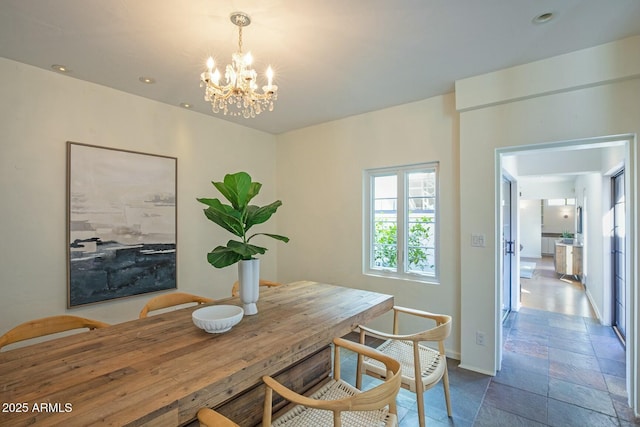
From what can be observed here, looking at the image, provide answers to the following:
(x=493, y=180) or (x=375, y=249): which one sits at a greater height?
(x=493, y=180)

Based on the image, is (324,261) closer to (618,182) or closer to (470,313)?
(470,313)

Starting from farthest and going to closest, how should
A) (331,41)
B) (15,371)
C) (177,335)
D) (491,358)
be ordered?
(491,358)
(331,41)
(177,335)
(15,371)

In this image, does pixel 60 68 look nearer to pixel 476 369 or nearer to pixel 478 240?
pixel 478 240

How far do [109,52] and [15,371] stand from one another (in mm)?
2176

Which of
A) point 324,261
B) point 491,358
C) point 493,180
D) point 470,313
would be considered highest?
point 493,180

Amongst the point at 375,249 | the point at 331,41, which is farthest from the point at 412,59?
the point at 375,249

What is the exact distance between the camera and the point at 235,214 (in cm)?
180

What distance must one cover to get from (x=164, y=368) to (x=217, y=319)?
0.37 m

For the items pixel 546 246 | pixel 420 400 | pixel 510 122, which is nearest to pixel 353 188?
pixel 510 122

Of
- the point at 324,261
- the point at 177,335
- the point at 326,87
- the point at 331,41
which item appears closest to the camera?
the point at 177,335

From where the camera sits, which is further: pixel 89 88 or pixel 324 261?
pixel 324 261

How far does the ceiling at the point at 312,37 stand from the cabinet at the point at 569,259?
6.20 metres

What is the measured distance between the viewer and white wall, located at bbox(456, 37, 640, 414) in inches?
85.1

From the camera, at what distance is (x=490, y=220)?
2.69 metres
